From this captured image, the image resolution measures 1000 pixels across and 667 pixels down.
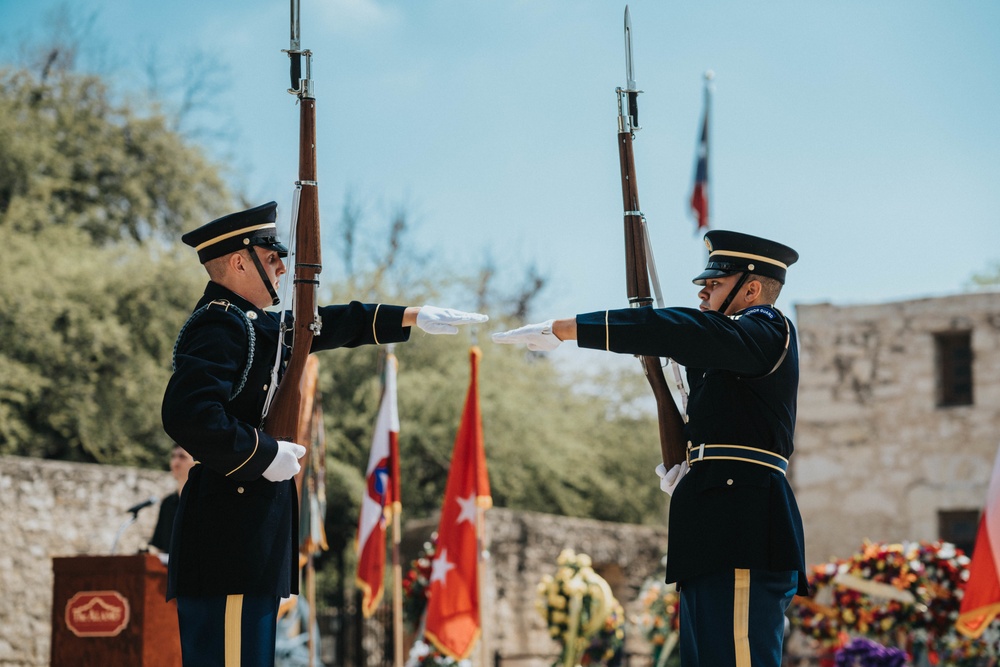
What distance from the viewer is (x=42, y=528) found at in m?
8.62

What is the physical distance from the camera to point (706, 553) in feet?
10.8

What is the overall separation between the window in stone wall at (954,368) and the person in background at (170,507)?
7.48 metres

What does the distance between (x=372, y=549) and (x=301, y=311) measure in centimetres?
550

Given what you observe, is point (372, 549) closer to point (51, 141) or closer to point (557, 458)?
point (557, 458)

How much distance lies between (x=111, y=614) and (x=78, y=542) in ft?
15.0

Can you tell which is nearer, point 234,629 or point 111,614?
point 234,629

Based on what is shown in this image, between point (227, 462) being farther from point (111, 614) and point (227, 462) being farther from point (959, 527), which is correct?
point (959, 527)

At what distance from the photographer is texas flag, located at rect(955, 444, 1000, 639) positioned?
6301 millimetres

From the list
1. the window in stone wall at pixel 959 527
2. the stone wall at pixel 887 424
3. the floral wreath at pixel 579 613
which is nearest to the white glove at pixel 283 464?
the floral wreath at pixel 579 613

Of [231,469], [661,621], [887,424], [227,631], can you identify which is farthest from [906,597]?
[231,469]

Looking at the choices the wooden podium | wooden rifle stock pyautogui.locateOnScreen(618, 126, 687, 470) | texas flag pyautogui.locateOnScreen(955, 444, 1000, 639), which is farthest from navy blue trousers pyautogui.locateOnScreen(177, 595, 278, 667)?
texas flag pyautogui.locateOnScreen(955, 444, 1000, 639)

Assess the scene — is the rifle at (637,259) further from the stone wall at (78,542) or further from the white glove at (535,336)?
the stone wall at (78,542)

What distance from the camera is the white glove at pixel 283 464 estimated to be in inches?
125

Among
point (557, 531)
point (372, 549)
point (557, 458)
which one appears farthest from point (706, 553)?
point (557, 458)
